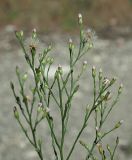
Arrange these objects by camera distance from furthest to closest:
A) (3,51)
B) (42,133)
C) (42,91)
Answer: (3,51), (42,133), (42,91)

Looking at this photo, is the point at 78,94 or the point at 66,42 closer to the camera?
the point at 78,94

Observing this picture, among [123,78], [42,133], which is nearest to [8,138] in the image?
[42,133]

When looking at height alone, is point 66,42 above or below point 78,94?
above

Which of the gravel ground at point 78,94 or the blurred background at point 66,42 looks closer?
the gravel ground at point 78,94

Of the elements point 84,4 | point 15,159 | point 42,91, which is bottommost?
point 42,91

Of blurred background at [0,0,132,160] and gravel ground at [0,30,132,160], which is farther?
blurred background at [0,0,132,160]

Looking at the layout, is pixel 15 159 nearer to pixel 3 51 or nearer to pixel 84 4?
pixel 3 51
